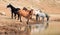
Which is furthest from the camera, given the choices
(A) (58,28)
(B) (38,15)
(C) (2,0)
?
(C) (2,0)

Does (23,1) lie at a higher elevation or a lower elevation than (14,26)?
higher

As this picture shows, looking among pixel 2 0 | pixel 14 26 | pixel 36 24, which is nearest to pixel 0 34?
pixel 14 26

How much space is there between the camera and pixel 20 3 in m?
27.8

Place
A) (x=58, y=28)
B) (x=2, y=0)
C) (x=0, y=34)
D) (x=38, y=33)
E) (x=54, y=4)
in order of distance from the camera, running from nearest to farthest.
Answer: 1. (x=0, y=34)
2. (x=38, y=33)
3. (x=58, y=28)
4. (x=2, y=0)
5. (x=54, y=4)

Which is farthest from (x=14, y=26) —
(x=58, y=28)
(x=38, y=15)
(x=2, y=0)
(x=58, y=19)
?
(x=2, y=0)

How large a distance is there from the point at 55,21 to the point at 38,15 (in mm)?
1505

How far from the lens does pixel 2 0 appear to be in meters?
27.3

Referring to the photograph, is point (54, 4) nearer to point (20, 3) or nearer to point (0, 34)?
point (20, 3)

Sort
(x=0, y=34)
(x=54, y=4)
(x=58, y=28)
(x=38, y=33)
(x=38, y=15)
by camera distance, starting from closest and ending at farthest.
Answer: (x=0, y=34), (x=38, y=33), (x=58, y=28), (x=38, y=15), (x=54, y=4)

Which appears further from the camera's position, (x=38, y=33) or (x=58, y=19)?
(x=58, y=19)

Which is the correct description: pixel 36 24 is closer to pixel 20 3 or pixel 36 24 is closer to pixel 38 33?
pixel 38 33

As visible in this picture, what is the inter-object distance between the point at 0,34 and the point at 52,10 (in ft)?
41.5

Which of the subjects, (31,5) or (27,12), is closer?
(27,12)

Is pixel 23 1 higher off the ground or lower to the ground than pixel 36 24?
higher
